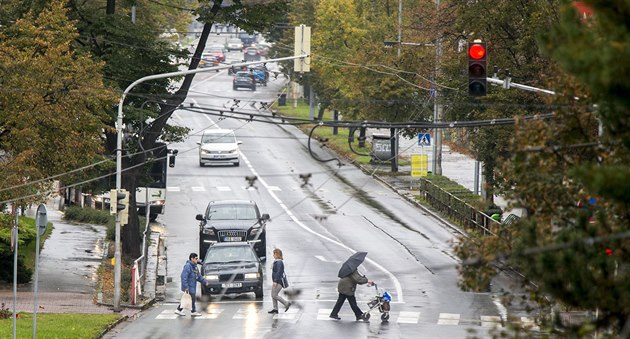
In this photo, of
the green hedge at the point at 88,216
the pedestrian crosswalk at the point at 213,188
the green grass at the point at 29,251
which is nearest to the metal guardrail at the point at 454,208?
the pedestrian crosswalk at the point at 213,188

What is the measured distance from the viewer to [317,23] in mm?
72688

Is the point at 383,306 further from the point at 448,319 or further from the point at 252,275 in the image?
the point at 252,275

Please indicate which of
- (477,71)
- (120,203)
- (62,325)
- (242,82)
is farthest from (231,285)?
(242,82)

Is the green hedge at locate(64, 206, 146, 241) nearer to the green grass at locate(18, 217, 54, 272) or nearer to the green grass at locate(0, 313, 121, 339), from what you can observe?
the green grass at locate(18, 217, 54, 272)

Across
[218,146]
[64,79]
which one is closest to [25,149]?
[64,79]

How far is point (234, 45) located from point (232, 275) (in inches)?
3810

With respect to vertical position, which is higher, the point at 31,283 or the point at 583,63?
the point at 583,63

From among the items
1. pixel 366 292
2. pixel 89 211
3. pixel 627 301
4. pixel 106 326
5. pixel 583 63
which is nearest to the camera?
pixel 583 63

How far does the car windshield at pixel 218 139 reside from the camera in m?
62.9

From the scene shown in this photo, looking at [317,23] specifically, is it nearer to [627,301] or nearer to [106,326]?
[106,326]

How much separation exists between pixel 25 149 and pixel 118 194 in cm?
275

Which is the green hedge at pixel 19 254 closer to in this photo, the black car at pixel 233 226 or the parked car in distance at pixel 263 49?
the black car at pixel 233 226

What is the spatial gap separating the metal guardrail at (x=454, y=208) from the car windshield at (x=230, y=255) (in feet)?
33.7

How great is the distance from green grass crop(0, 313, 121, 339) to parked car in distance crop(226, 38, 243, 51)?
95.6 meters
